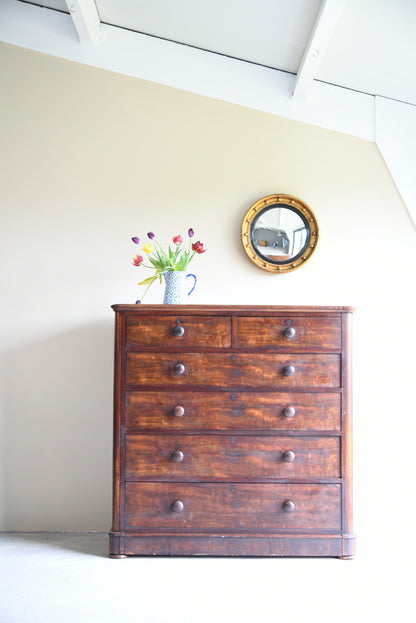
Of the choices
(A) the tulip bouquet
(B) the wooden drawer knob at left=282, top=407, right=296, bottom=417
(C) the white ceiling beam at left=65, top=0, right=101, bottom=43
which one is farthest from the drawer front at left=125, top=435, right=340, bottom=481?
(C) the white ceiling beam at left=65, top=0, right=101, bottom=43

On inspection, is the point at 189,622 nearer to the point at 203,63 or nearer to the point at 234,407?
the point at 234,407

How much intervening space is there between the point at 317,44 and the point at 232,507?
7.20ft

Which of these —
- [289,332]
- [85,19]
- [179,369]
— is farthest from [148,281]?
[85,19]

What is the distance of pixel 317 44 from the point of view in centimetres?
298

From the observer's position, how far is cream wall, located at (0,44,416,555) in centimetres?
340

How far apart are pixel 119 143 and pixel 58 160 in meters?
0.35

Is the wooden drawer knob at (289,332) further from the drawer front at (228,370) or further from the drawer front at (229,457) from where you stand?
the drawer front at (229,457)

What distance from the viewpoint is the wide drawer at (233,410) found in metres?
2.86

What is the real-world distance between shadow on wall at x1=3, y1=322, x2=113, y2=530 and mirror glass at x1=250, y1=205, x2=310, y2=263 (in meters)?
0.96

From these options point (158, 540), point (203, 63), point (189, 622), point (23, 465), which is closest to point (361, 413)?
point (158, 540)

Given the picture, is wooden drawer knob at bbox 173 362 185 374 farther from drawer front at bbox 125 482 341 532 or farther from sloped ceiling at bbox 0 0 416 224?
sloped ceiling at bbox 0 0 416 224

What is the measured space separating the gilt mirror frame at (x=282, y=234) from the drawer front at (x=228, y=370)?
73 cm

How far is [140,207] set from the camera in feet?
11.4

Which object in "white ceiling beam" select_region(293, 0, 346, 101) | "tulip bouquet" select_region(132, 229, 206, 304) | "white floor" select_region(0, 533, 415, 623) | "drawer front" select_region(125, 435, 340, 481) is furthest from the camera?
"tulip bouquet" select_region(132, 229, 206, 304)
